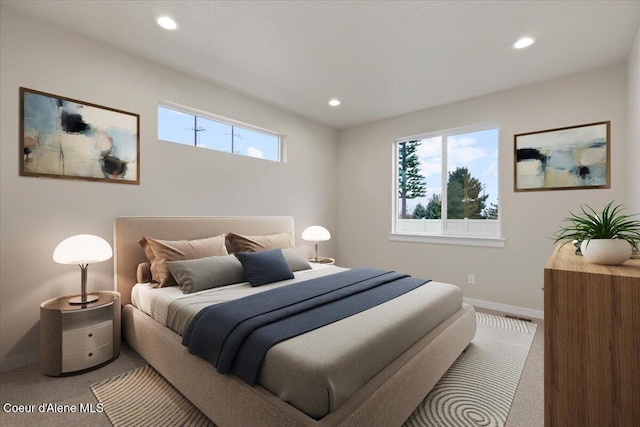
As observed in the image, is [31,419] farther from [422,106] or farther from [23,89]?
[422,106]

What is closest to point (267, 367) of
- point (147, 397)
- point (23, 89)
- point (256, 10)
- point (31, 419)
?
point (147, 397)

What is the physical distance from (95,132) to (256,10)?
1.77m

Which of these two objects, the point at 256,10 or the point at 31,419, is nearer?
the point at 31,419

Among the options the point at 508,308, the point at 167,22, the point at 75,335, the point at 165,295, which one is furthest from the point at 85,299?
the point at 508,308

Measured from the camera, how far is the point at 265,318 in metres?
1.68

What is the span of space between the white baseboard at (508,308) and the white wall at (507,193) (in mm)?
46

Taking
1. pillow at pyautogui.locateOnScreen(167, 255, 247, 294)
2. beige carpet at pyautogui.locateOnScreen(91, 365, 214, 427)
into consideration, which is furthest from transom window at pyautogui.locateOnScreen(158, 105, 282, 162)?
beige carpet at pyautogui.locateOnScreen(91, 365, 214, 427)

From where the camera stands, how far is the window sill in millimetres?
3665

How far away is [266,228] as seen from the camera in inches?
150

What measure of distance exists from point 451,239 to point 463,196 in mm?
612

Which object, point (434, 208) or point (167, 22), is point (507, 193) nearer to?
point (434, 208)

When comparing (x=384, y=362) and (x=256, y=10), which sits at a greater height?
(x=256, y=10)

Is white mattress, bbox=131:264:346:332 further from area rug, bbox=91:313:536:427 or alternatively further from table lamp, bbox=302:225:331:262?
table lamp, bbox=302:225:331:262

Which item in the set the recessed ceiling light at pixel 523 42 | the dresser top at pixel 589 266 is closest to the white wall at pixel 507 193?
the recessed ceiling light at pixel 523 42
